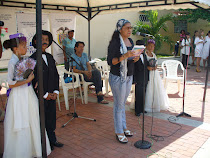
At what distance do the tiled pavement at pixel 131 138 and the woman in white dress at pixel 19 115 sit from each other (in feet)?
1.74

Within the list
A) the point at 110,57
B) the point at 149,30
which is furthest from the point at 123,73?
the point at 149,30

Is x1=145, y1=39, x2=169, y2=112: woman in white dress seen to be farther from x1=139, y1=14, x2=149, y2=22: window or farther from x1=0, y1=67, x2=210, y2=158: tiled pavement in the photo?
x1=139, y1=14, x2=149, y2=22: window

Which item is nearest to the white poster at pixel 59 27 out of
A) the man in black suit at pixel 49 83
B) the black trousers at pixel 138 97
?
the black trousers at pixel 138 97

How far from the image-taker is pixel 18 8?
647 centimetres

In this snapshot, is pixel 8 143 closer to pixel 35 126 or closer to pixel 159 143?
pixel 35 126

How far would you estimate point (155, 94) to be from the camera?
17.9ft

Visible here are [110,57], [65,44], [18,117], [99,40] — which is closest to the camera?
[18,117]

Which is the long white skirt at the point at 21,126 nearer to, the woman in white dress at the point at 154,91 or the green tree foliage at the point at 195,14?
the woman in white dress at the point at 154,91

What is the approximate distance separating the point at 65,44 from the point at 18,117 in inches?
184

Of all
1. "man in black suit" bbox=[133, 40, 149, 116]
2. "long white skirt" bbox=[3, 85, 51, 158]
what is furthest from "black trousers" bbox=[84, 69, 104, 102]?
"long white skirt" bbox=[3, 85, 51, 158]

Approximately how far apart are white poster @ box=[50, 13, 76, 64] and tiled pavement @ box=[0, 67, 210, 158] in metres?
2.38

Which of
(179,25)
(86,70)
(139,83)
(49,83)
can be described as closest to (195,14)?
(179,25)

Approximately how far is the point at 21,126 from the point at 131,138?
2.00 meters

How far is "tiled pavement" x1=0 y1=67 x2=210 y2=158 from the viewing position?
11.7ft
